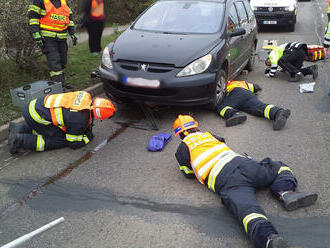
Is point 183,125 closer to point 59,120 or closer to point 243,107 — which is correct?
point 59,120

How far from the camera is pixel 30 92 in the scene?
17.3 feet

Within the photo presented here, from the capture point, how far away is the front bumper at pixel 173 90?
5.14 meters

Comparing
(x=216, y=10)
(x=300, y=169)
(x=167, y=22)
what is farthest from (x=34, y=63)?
(x=300, y=169)

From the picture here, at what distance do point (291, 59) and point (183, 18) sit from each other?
2.48m

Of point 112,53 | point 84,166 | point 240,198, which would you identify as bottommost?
point 84,166

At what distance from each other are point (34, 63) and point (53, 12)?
143 cm

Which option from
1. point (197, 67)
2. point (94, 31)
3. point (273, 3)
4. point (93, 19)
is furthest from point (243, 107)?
point (273, 3)

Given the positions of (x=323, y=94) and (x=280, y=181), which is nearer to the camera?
(x=280, y=181)

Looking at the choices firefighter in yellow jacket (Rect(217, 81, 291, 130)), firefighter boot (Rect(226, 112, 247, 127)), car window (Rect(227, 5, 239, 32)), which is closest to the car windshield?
car window (Rect(227, 5, 239, 32))

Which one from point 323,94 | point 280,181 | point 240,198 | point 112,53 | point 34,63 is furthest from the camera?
point 34,63

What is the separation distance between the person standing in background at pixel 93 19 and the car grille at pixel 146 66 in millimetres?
3770

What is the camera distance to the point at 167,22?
632 centimetres

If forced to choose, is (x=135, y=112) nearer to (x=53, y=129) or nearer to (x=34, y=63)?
(x=53, y=129)

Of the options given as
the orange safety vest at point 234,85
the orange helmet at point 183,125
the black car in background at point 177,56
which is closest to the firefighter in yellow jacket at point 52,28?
the black car in background at point 177,56
